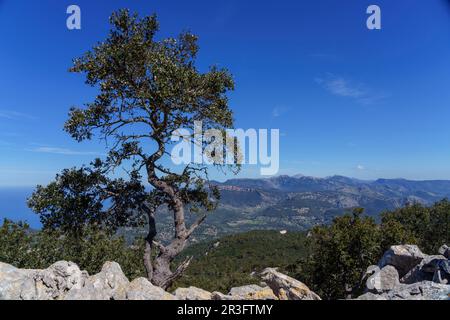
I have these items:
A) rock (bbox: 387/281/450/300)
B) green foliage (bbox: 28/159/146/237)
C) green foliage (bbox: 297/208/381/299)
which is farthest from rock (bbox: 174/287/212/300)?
green foliage (bbox: 297/208/381/299)

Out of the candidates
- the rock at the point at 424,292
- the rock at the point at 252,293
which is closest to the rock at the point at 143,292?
the rock at the point at 252,293

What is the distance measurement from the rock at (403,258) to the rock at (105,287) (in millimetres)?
21332

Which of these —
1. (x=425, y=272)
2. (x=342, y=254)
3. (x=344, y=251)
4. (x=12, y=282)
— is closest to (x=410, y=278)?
(x=425, y=272)

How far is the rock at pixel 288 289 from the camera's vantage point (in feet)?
52.6

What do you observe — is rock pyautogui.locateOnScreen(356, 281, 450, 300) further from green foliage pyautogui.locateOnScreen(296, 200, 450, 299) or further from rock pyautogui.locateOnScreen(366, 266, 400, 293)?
green foliage pyautogui.locateOnScreen(296, 200, 450, 299)

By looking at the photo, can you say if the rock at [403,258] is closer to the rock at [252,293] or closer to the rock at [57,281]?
the rock at [252,293]

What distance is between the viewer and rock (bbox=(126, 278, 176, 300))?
11594 mm

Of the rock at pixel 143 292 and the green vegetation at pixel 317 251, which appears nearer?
the rock at pixel 143 292

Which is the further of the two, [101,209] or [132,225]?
[132,225]

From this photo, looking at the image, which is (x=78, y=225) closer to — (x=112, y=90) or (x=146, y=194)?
(x=146, y=194)

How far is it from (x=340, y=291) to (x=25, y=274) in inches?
1547

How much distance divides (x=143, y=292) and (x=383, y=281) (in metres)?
17.0
